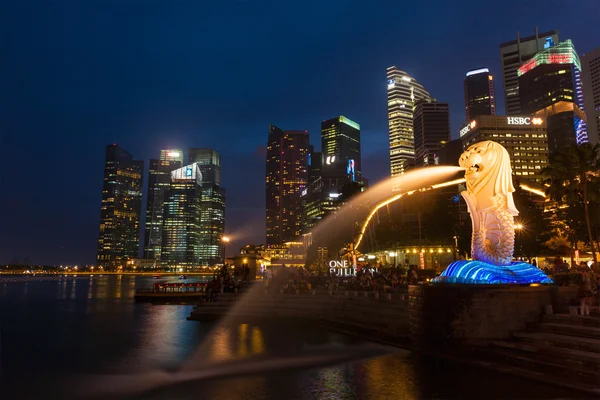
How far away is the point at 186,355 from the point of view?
18734mm

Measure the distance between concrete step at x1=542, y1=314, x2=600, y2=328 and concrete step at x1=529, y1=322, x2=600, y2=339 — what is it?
0.21 metres

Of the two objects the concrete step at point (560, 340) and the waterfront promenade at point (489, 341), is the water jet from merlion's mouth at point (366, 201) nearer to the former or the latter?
the waterfront promenade at point (489, 341)

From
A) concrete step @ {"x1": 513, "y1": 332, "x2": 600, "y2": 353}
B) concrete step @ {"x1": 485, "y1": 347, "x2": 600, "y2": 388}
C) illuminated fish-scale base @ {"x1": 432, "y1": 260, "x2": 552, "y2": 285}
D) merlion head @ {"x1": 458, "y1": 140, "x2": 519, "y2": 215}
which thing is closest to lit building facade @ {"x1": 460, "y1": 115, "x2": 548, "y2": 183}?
merlion head @ {"x1": 458, "y1": 140, "x2": 519, "y2": 215}

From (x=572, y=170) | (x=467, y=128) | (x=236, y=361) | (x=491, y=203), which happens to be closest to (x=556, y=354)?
(x=491, y=203)

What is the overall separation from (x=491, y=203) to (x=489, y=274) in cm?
345

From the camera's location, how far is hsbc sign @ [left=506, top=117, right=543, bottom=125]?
175500mm

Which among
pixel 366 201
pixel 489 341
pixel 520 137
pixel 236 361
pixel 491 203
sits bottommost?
pixel 236 361

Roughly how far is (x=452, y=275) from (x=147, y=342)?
15579mm

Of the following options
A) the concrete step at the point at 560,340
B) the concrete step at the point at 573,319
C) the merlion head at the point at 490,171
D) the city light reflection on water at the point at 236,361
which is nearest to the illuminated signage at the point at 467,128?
the merlion head at the point at 490,171

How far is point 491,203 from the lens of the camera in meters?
20.0

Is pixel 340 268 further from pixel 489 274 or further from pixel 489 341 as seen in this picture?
pixel 489 341

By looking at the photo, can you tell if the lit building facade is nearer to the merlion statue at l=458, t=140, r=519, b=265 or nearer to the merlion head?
the merlion head

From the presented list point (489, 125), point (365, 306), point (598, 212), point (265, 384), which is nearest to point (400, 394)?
point (265, 384)

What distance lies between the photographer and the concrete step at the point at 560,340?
13.8m
